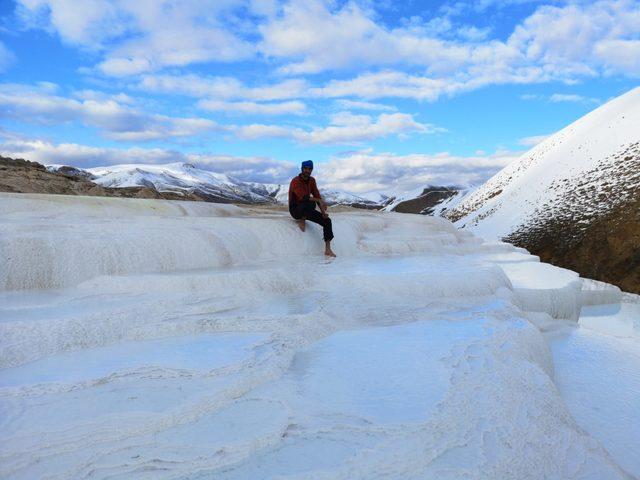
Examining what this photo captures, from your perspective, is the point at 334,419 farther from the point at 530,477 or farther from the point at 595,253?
the point at 595,253

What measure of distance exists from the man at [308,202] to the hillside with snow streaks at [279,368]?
2.63ft

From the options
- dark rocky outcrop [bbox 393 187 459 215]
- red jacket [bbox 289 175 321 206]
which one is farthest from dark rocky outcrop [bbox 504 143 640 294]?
dark rocky outcrop [bbox 393 187 459 215]

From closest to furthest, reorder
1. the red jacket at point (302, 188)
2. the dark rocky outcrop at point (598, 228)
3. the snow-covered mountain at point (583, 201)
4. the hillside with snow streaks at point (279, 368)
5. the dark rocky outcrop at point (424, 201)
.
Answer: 1. the hillside with snow streaks at point (279, 368)
2. the red jacket at point (302, 188)
3. the dark rocky outcrop at point (598, 228)
4. the snow-covered mountain at point (583, 201)
5. the dark rocky outcrop at point (424, 201)

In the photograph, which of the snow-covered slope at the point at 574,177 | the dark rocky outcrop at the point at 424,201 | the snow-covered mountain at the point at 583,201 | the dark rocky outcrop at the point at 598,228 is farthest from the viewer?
Answer: the dark rocky outcrop at the point at 424,201

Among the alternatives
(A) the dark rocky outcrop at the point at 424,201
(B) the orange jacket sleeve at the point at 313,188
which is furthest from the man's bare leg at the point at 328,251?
(A) the dark rocky outcrop at the point at 424,201

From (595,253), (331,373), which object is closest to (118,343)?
(331,373)

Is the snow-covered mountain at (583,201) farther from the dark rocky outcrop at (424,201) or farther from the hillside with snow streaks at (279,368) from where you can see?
the dark rocky outcrop at (424,201)

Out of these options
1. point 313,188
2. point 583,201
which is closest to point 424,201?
point 583,201

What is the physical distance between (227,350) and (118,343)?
87 cm

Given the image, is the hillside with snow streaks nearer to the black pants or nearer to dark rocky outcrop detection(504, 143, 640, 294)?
the black pants

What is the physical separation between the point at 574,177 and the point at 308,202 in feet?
61.8

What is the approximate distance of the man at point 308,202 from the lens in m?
7.62

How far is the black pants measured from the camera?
7637mm

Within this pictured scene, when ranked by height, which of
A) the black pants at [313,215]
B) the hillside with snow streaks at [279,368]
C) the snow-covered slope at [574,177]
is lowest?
the hillside with snow streaks at [279,368]
